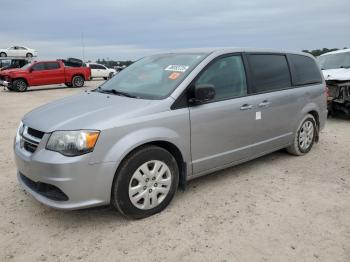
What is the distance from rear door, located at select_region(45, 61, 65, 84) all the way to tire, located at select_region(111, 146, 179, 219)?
18.2 meters

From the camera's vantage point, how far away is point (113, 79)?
15.5 feet

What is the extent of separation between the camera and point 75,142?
3.12 m

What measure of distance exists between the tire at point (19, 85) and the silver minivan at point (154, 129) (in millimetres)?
16510

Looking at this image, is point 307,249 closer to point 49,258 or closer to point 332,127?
point 49,258

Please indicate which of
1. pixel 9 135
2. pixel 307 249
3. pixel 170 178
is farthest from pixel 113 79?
pixel 9 135

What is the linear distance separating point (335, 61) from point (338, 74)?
1.33 m

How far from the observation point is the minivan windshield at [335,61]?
9.69 meters

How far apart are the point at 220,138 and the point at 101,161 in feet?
4.96

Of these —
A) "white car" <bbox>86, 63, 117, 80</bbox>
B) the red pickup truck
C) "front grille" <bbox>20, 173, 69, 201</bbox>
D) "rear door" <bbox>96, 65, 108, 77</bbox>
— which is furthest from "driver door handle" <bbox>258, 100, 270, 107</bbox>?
"rear door" <bbox>96, 65, 108, 77</bbox>

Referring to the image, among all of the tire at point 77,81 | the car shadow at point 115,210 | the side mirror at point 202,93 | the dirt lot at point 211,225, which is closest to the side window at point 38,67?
the tire at point 77,81

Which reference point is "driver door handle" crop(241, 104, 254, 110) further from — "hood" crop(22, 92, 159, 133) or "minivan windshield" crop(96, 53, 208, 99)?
"hood" crop(22, 92, 159, 133)

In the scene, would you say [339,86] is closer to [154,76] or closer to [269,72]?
[269,72]

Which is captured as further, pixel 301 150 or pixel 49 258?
pixel 301 150

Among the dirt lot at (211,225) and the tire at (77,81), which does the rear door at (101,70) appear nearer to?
the tire at (77,81)
